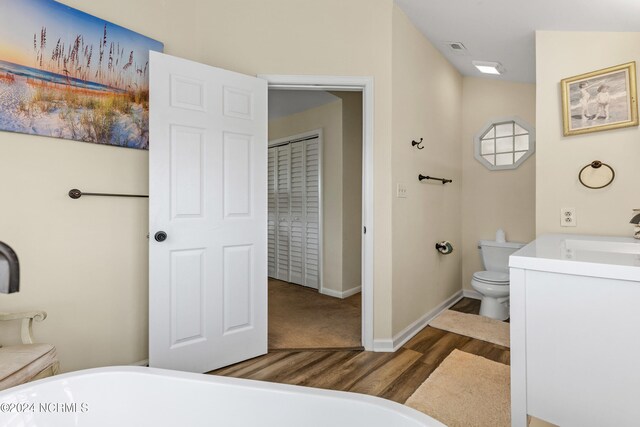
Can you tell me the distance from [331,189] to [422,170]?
1.37 meters

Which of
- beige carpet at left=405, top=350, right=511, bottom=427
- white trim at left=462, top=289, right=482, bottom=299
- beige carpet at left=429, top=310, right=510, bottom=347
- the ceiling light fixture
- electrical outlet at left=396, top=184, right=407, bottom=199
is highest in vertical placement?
the ceiling light fixture

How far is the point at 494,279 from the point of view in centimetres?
284

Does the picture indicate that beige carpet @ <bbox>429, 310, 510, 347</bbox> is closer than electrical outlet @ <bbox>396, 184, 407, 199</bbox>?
No

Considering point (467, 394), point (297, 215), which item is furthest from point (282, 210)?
point (467, 394)

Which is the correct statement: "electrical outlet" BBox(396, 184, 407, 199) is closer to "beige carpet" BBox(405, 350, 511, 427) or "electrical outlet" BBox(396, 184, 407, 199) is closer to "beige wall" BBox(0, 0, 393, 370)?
"beige wall" BBox(0, 0, 393, 370)

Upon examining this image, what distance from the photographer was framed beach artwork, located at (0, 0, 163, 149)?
1.56 metres

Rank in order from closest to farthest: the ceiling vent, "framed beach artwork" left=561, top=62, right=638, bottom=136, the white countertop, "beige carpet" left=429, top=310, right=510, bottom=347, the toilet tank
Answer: the white countertop, "framed beach artwork" left=561, top=62, right=638, bottom=136, "beige carpet" left=429, top=310, right=510, bottom=347, the ceiling vent, the toilet tank

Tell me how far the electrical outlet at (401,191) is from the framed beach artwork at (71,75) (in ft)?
5.67

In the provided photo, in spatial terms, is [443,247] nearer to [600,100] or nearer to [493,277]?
[493,277]

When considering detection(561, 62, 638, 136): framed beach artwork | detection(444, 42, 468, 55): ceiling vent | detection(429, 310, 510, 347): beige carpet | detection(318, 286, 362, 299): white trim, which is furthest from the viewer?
detection(318, 286, 362, 299): white trim

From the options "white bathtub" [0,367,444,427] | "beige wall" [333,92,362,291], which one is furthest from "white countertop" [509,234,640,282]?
"beige wall" [333,92,362,291]

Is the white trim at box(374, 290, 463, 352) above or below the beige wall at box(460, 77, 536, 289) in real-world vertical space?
below

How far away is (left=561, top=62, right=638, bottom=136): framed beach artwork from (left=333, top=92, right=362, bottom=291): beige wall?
2197 mm

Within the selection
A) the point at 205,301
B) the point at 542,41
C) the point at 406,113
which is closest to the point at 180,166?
the point at 205,301
